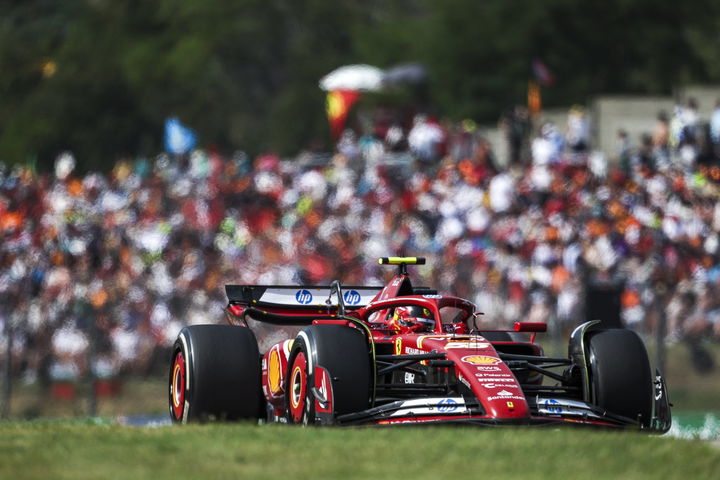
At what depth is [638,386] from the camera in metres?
11.3

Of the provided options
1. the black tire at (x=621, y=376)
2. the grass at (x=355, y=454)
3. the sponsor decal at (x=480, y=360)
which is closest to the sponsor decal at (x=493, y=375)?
the sponsor decal at (x=480, y=360)

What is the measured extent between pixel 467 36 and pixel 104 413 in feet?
157

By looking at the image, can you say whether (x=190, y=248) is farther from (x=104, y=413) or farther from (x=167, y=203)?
(x=104, y=413)

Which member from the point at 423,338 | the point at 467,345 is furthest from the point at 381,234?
the point at 467,345

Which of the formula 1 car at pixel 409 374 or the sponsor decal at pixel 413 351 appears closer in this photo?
the formula 1 car at pixel 409 374

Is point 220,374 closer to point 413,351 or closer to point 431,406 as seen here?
point 413,351

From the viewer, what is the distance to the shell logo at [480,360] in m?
10.6

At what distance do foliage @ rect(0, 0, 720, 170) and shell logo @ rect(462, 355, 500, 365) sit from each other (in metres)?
48.8

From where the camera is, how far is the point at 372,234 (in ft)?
77.9

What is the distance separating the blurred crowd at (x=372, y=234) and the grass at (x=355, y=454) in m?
8.71

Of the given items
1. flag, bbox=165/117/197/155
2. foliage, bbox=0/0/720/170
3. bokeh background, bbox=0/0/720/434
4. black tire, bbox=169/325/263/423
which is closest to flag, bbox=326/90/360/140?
bokeh background, bbox=0/0/720/434

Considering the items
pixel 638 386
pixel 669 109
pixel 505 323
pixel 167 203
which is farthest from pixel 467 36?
pixel 638 386

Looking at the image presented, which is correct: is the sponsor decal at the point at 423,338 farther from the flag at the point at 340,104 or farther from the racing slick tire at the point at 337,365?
the flag at the point at 340,104

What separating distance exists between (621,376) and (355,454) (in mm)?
2936
